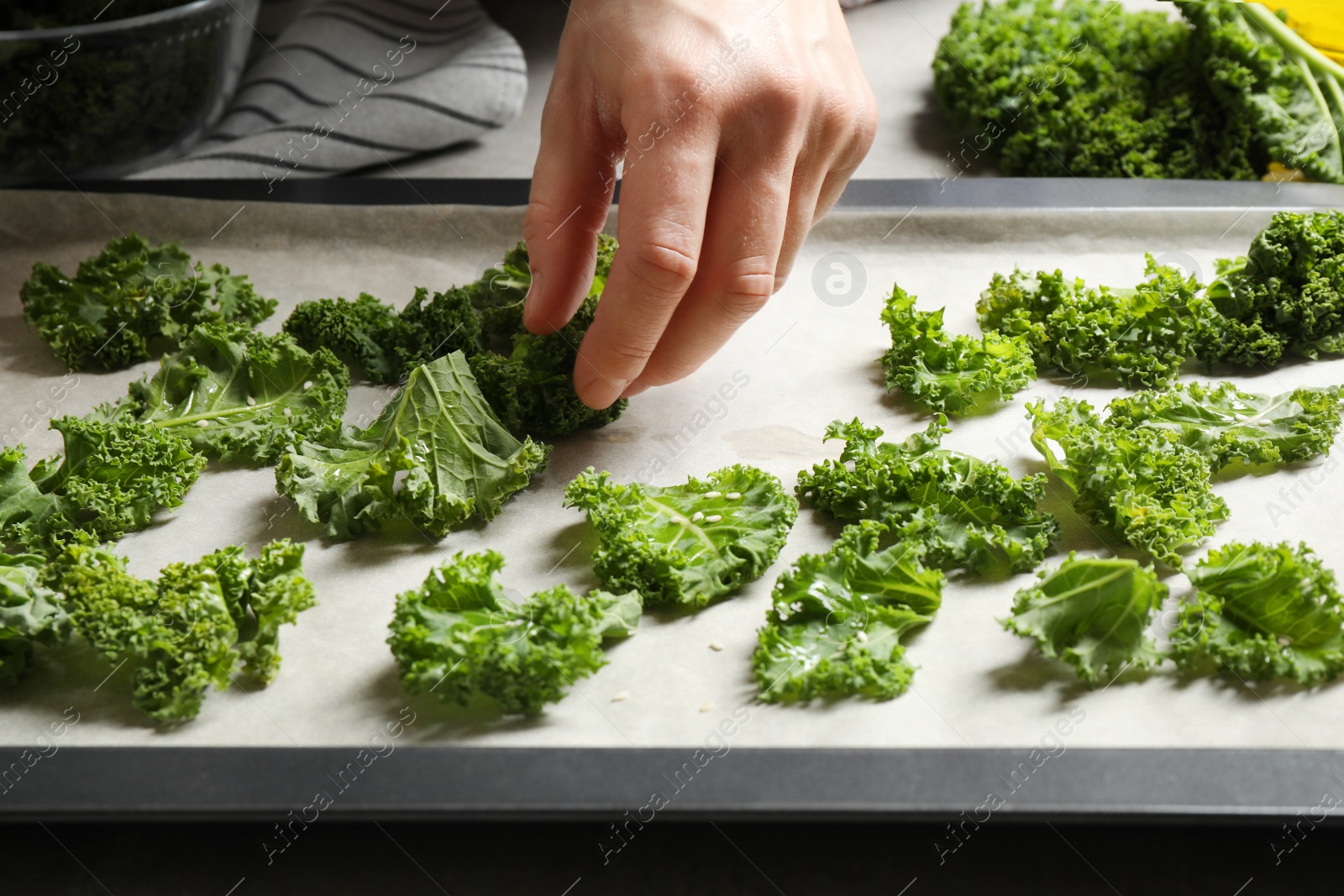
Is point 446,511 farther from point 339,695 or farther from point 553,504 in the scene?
point 339,695

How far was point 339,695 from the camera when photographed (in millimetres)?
1824

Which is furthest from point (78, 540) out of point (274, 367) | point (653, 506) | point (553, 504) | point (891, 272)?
point (891, 272)

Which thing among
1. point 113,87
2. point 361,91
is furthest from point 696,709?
point 361,91

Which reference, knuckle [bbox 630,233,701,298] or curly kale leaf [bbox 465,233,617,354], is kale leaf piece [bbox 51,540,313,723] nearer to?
knuckle [bbox 630,233,701,298]

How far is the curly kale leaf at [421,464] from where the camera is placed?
213 centimetres

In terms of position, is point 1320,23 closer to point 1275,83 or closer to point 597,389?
point 1275,83

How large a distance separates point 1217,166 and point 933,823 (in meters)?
2.58

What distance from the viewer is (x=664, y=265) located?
1862mm

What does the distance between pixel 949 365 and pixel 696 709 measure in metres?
1.12

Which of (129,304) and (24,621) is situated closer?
(24,621)

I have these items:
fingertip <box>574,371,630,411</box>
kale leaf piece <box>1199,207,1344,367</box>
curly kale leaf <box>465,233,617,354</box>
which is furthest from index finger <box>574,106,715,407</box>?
kale leaf piece <box>1199,207,1344,367</box>

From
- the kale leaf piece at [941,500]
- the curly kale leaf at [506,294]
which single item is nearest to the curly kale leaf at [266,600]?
the curly kale leaf at [506,294]

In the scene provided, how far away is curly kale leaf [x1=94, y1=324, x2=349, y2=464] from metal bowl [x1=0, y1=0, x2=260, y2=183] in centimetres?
110

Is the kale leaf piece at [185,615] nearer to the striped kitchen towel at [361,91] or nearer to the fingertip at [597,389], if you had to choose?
the fingertip at [597,389]
